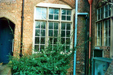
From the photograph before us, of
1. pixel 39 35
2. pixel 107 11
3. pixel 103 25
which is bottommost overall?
pixel 39 35

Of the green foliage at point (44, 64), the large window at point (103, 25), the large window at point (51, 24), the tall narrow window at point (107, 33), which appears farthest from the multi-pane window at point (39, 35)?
the tall narrow window at point (107, 33)

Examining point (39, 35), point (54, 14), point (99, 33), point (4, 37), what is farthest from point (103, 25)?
point (4, 37)

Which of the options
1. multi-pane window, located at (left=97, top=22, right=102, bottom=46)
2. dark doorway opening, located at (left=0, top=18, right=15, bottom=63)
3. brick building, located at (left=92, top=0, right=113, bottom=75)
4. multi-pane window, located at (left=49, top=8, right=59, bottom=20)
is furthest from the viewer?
dark doorway opening, located at (left=0, top=18, right=15, bottom=63)

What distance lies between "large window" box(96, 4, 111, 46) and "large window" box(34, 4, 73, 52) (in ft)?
4.89

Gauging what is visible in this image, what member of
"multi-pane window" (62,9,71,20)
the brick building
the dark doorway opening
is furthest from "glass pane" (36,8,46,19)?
the brick building

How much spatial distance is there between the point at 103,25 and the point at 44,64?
3.42 m

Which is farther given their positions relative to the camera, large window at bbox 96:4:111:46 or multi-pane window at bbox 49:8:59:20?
multi-pane window at bbox 49:8:59:20

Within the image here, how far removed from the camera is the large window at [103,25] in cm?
536

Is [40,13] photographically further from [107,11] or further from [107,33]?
[107,33]

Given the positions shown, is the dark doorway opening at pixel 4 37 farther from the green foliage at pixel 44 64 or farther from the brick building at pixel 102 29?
the brick building at pixel 102 29

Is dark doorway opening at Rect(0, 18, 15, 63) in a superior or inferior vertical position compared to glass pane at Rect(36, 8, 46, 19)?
inferior

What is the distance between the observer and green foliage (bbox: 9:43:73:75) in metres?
4.84

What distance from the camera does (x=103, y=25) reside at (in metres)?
5.72

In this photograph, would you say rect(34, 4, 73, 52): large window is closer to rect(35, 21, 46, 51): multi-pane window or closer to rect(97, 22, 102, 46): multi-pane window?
rect(35, 21, 46, 51): multi-pane window
